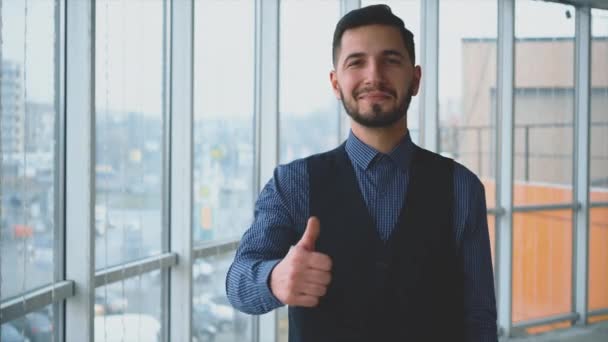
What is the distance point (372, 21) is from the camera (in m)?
1.30

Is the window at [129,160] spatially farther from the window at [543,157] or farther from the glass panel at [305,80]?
the window at [543,157]

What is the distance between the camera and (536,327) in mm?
6074

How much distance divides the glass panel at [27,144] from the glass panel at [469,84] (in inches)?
139

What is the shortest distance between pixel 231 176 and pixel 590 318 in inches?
169

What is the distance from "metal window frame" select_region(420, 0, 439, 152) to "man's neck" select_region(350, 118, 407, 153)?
13.0 feet

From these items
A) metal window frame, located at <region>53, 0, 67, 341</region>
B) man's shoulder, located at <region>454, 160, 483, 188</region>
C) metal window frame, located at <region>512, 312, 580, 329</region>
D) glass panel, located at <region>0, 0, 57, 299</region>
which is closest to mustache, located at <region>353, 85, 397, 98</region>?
man's shoulder, located at <region>454, 160, 483, 188</region>

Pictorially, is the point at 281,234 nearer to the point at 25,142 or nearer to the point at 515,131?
the point at 25,142

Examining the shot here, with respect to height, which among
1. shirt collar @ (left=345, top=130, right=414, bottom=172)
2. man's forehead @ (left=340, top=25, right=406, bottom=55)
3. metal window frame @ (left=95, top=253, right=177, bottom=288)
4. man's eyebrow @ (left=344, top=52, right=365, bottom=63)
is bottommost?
metal window frame @ (left=95, top=253, right=177, bottom=288)

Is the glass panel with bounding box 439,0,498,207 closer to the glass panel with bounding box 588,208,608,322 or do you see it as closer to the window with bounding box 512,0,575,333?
the window with bounding box 512,0,575,333

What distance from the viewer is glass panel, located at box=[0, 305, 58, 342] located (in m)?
2.42

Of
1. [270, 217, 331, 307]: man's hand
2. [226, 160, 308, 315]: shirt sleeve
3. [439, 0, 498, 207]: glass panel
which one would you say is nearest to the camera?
[270, 217, 331, 307]: man's hand

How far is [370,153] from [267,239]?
28 cm

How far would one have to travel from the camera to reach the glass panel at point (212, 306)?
3850mm

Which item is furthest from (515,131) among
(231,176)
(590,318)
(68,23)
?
(68,23)
